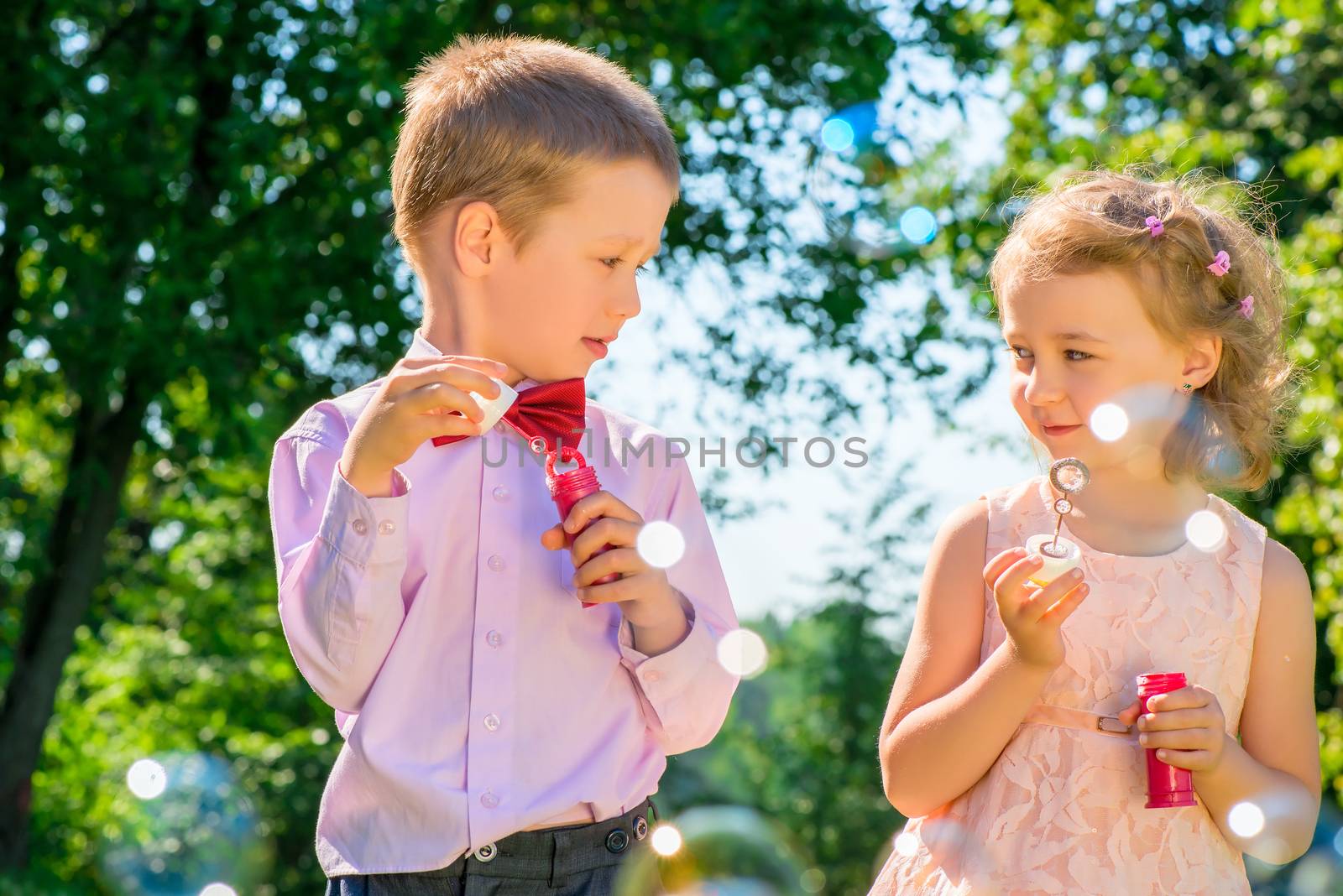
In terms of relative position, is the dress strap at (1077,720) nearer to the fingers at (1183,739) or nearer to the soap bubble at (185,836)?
the fingers at (1183,739)

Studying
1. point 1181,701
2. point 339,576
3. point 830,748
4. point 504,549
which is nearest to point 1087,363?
point 1181,701

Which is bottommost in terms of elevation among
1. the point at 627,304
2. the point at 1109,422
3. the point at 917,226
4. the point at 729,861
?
the point at 729,861

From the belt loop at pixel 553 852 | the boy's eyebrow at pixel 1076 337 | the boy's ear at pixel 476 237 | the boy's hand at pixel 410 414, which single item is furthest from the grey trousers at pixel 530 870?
the boy's eyebrow at pixel 1076 337

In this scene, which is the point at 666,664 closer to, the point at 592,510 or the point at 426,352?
the point at 592,510

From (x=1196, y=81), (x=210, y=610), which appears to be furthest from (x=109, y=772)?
(x=1196, y=81)

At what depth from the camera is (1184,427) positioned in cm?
220

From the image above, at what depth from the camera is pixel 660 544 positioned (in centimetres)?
203

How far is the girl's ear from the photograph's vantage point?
217 cm

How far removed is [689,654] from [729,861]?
0.66 metres

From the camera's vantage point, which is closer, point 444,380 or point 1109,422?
point 444,380

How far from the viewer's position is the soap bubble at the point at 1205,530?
85.4 inches

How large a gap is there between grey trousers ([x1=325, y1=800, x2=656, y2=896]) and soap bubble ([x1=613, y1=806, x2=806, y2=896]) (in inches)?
9.8

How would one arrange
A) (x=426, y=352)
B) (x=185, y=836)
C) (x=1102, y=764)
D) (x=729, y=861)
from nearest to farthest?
(x=1102, y=764) < (x=426, y=352) < (x=729, y=861) < (x=185, y=836)

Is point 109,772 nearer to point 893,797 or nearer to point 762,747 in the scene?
point 762,747
